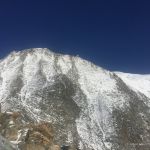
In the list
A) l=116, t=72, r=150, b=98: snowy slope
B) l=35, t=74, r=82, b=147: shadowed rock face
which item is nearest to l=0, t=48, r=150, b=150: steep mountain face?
l=35, t=74, r=82, b=147: shadowed rock face

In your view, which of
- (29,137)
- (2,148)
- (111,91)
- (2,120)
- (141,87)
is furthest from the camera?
(141,87)

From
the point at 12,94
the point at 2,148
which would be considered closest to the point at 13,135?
the point at 2,148

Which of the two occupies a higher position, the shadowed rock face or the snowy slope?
the snowy slope

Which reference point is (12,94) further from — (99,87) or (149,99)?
(149,99)

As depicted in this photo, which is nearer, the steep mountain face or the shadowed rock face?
the shadowed rock face

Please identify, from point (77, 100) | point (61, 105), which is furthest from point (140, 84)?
point (61, 105)

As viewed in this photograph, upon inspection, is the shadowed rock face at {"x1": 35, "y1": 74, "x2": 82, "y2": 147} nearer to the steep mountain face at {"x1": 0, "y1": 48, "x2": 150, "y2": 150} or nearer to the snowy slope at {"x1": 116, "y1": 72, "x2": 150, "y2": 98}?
the steep mountain face at {"x1": 0, "y1": 48, "x2": 150, "y2": 150}

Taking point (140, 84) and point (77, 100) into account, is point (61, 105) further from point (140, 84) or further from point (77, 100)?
point (140, 84)

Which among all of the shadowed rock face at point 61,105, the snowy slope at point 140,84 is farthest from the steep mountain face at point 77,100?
the snowy slope at point 140,84

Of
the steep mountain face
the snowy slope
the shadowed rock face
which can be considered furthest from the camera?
the snowy slope
